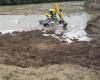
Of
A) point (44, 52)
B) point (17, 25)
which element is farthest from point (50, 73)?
point (17, 25)

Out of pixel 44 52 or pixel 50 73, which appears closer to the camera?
pixel 50 73

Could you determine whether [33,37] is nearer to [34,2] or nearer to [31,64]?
[31,64]

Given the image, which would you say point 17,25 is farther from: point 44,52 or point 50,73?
point 50,73

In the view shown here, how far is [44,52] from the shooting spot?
39.0ft

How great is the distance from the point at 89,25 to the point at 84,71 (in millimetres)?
11751

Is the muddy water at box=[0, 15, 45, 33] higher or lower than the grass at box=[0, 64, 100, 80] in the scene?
lower

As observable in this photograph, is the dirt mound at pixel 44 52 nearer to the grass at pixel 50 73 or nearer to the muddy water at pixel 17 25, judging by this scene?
the grass at pixel 50 73

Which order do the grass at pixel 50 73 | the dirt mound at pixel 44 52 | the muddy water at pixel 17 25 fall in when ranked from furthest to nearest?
the muddy water at pixel 17 25, the dirt mound at pixel 44 52, the grass at pixel 50 73

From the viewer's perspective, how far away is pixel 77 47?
13.1 m

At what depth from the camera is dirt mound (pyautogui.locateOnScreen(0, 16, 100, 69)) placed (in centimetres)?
1039

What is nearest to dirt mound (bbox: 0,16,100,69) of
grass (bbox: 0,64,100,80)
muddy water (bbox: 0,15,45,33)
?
grass (bbox: 0,64,100,80)

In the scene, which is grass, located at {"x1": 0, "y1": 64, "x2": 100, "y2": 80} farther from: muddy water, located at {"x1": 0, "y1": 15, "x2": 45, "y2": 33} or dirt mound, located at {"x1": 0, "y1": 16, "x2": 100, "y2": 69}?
muddy water, located at {"x1": 0, "y1": 15, "x2": 45, "y2": 33}

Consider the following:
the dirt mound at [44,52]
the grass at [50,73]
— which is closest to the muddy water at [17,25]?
the dirt mound at [44,52]

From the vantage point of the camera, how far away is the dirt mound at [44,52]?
34.1ft
